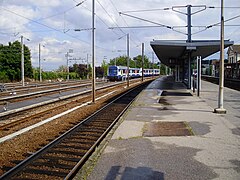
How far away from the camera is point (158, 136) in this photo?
9.04m

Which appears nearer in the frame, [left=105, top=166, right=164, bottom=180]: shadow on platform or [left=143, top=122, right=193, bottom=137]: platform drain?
[left=105, top=166, right=164, bottom=180]: shadow on platform

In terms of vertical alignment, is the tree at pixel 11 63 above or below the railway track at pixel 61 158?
above

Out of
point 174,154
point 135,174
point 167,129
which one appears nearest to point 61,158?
point 135,174

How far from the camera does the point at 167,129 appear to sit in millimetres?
10117

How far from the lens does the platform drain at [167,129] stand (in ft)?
30.7

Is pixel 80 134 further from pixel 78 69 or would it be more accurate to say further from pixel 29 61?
pixel 78 69

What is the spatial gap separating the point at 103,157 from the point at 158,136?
2593 mm

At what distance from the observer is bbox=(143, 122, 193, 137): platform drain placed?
9.34 m

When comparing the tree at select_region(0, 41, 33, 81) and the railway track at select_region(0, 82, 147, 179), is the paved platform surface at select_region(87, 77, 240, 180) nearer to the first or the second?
the railway track at select_region(0, 82, 147, 179)

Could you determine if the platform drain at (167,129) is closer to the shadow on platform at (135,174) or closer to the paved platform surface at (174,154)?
the paved platform surface at (174,154)

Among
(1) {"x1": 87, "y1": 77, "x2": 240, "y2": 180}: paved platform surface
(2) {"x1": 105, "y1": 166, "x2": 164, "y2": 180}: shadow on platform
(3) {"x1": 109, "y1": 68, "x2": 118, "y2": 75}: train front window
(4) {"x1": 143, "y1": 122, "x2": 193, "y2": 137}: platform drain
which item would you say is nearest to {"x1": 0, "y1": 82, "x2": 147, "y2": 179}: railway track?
(1) {"x1": 87, "y1": 77, "x2": 240, "y2": 180}: paved platform surface

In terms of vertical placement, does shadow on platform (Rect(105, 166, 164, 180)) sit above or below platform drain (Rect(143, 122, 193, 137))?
below

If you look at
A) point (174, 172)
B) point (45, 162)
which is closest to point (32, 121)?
point (45, 162)

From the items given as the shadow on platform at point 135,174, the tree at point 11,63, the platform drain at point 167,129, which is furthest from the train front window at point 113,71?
the shadow on platform at point 135,174
